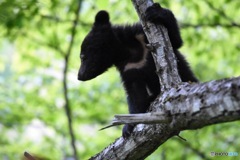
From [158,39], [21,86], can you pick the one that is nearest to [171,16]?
[158,39]

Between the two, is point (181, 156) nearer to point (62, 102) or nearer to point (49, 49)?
point (62, 102)

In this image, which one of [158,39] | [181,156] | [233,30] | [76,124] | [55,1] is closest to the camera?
[158,39]

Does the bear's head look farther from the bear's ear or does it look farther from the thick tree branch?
the thick tree branch

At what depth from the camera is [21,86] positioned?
33.4 feet

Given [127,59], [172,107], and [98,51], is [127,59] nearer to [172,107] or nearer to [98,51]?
[98,51]

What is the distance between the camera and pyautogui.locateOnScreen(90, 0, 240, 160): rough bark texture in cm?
259

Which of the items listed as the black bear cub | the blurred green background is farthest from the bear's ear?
the blurred green background

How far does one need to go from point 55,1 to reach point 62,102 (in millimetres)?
3538

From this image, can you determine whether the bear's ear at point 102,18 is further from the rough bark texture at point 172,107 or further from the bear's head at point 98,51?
the rough bark texture at point 172,107

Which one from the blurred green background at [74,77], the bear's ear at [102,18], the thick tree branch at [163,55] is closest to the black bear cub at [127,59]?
the bear's ear at [102,18]

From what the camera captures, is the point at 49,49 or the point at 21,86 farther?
the point at 21,86

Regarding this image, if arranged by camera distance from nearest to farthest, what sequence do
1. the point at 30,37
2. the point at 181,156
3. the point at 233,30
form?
the point at 233,30, the point at 30,37, the point at 181,156

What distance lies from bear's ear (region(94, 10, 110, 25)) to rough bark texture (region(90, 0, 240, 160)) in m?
2.03

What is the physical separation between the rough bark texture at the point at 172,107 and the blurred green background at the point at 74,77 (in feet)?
13.4
